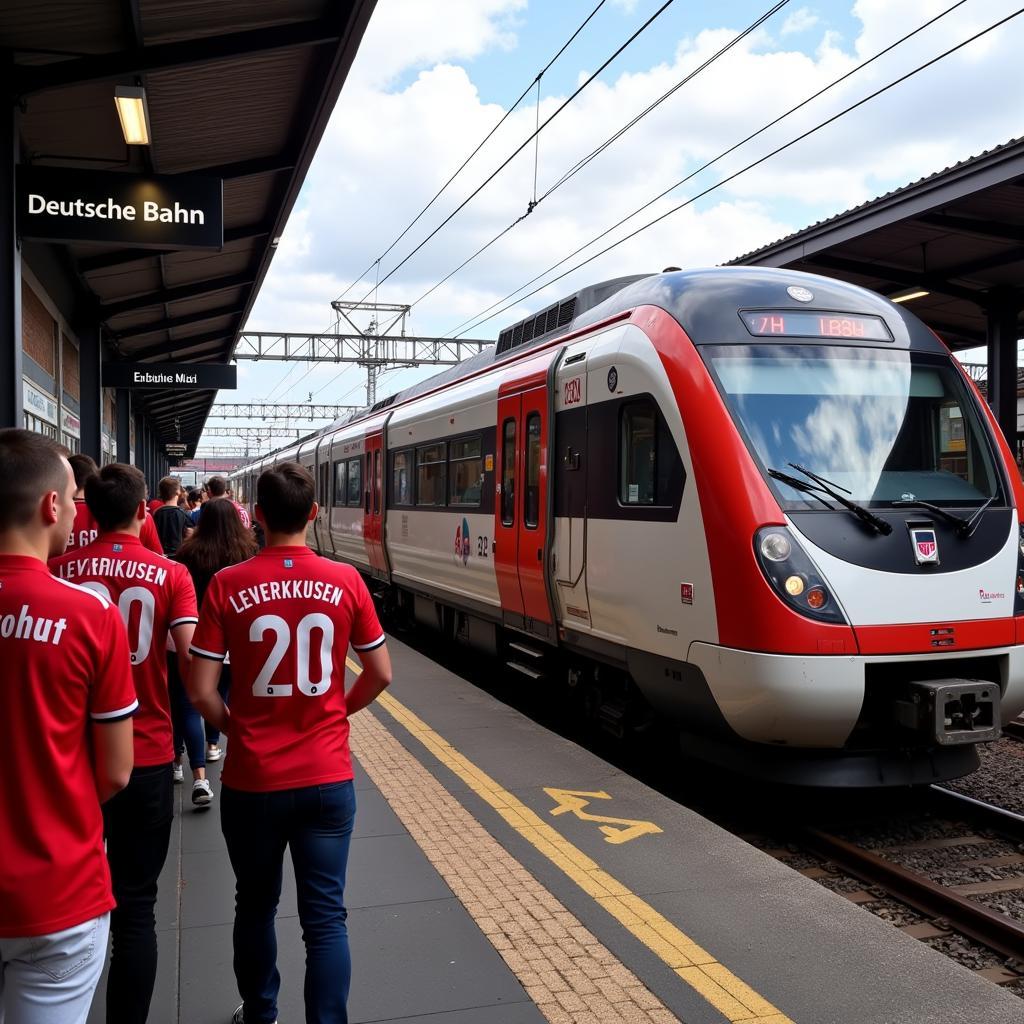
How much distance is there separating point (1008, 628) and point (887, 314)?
2.01 meters

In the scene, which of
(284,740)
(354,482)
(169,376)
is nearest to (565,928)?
(284,740)

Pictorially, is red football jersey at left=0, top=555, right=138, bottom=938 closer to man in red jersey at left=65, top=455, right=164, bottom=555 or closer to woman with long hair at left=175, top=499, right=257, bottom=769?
man in red jersey at left=65, top=455, right=164, bottom=555

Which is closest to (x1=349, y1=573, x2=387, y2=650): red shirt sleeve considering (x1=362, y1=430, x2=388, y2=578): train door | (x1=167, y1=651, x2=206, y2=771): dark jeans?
(x1=167, y1=651, x2=206, y2=771): dark jeans

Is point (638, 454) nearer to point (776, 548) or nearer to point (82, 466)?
point (776, 548)

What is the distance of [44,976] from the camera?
210cm

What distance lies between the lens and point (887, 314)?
645 centimetres

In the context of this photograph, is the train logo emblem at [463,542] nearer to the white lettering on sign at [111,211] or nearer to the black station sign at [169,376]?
the white lettering on sign at [111,211]

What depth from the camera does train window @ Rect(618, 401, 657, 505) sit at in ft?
20.7

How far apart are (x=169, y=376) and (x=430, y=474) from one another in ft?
23.9

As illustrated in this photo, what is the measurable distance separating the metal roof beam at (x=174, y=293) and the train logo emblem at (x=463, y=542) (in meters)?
7.27

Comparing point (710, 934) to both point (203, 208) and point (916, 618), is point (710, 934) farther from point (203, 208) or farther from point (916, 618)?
point (203, 208)

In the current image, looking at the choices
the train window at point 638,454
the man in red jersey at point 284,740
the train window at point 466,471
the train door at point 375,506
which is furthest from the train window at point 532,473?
the train door at point 375,506

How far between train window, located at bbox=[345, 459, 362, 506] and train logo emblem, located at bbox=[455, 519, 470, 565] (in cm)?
548

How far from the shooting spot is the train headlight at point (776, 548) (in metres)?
5.38
